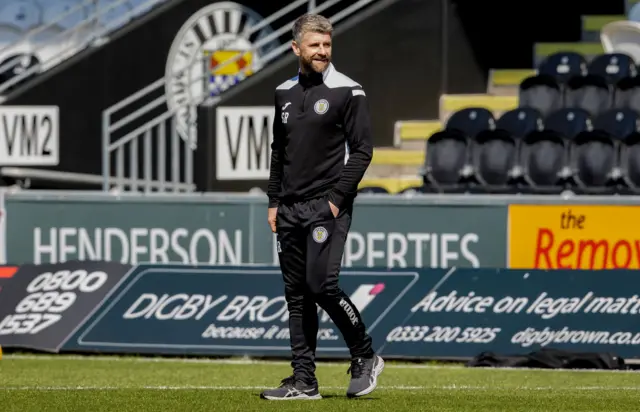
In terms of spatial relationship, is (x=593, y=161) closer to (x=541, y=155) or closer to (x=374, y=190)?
(x=541, y=155)

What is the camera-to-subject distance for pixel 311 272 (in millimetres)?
8695

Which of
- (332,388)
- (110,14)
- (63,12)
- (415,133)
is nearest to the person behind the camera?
(332,388)

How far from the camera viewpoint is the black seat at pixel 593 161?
16.9 m

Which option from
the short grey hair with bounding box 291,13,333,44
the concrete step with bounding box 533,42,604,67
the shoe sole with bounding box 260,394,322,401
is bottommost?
the shoe sole with bounding box 260,394,322,401

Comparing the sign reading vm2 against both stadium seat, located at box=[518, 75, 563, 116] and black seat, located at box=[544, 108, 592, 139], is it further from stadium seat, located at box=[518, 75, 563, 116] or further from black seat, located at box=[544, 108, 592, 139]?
stadium seat, located at box=[518, 75, 563, 116]

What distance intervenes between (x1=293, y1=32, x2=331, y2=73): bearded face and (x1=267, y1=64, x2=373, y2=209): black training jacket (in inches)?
3.1

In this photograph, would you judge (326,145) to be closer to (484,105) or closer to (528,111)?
(528,111)

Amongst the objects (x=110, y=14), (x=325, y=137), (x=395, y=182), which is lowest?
(x=395, y=182)

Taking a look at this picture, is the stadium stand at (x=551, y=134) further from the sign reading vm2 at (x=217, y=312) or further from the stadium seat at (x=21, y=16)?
the stadium seat at (x=21, y=16)

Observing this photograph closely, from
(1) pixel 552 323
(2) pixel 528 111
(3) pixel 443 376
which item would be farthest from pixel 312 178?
(2) pixel 528 111

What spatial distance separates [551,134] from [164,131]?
4.55 metres

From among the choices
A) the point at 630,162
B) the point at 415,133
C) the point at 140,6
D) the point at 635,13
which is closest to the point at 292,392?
the point at 630,162

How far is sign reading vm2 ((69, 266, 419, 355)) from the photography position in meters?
13.5

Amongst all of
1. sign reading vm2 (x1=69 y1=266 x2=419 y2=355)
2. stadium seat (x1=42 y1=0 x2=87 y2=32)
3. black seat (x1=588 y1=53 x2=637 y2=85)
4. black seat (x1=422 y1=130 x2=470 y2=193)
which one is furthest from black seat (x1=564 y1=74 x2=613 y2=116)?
stadium seat (x1=42 y1=0 x2=87 y2=32)
